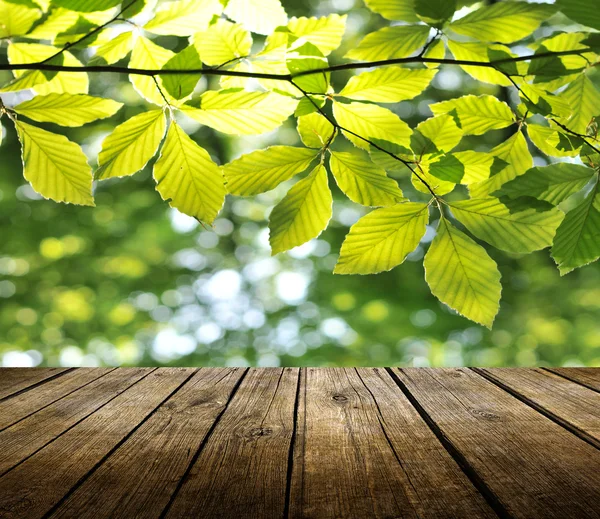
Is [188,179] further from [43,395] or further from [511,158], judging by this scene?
[43,395]

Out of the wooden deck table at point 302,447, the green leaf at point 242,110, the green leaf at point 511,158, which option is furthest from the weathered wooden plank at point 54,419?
the green leaf at point 511,158

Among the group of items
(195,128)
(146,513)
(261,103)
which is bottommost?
(146,513)

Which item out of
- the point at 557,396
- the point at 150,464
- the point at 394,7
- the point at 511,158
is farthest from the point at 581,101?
the point at 557,396

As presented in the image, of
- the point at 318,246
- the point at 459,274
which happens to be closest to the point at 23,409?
the point at 459,274

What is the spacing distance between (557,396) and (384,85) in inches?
39.2

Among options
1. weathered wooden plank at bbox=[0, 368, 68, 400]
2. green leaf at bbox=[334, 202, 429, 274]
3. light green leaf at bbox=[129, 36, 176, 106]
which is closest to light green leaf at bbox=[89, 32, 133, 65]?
light green leaf at bbox=[129, 36, 176, 106]

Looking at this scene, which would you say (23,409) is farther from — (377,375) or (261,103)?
(261,103)

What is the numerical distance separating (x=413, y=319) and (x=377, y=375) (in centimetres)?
325

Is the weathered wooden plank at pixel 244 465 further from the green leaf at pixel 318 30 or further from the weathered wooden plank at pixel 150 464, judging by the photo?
the green leaf at pixel 318 30

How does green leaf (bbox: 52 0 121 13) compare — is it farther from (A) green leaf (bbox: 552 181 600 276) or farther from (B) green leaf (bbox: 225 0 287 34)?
(A) green leaf (bbox: 552 181 600 276)

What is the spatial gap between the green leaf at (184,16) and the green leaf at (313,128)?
115 millimetres

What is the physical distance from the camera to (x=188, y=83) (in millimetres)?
422

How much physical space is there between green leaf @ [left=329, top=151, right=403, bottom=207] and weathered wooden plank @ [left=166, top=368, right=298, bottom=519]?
14.7 inches

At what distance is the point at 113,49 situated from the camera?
0.49 metres
